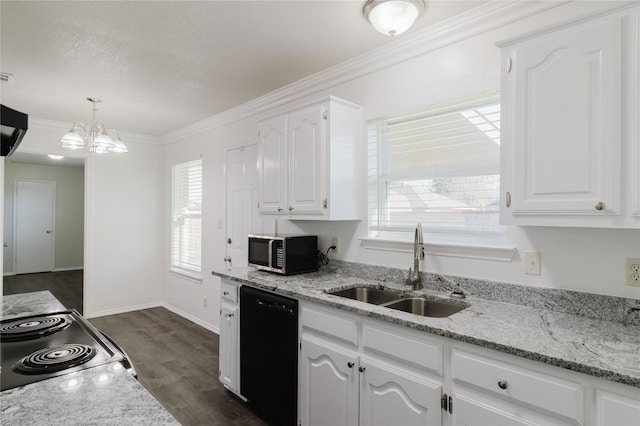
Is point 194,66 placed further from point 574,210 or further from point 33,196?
point 33,196

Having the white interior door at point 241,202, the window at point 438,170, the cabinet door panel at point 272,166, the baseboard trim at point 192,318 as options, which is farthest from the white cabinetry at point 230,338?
the baseboard trim at point 192,318

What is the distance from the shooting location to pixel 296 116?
2650mm

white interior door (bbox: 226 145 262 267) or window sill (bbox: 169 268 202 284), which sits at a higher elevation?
white interior door (bbox: 226 145 262 267)

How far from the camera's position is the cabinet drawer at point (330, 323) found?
6.10ft

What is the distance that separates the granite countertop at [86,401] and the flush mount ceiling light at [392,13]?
76.9 inches

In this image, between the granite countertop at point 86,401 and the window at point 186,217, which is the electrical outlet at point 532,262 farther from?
the window at point 186,217

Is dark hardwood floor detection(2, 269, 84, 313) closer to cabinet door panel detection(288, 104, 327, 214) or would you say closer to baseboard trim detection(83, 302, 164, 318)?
baseboard trim detection(83, 302, 164, 318)

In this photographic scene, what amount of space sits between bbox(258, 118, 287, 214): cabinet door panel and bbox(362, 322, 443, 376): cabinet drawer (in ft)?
4.19

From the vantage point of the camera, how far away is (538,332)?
1428 mm

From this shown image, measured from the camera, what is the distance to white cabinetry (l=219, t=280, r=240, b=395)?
2639 millimetres

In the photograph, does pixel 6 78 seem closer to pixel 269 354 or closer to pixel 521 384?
pixel 269 354

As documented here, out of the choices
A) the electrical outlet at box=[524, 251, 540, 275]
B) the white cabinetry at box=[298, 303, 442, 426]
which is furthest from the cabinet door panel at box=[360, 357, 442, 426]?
the electrical outlet at box=[524, 251, 540, 275]

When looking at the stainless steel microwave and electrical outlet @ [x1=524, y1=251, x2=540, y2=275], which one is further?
the stainless steel microwave

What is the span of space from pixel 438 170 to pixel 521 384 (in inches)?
51.6
